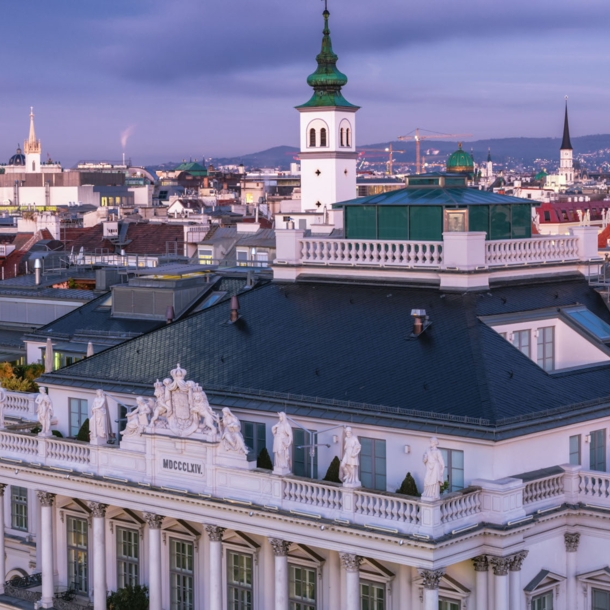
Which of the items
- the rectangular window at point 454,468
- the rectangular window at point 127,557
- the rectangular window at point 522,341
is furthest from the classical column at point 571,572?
the rectangular window at point 127,557

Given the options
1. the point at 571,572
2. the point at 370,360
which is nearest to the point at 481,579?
the point at 571,572

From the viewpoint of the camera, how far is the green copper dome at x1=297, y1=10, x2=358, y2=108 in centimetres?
15100

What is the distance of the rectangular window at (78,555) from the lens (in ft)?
178

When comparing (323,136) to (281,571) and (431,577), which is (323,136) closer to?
(281,571)

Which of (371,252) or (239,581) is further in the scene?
(371,252)

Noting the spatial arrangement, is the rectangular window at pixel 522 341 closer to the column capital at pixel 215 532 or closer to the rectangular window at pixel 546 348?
the rectangular window at pixel 546 348

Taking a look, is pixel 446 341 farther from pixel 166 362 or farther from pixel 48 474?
pixel 48 474

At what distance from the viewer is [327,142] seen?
16062cm

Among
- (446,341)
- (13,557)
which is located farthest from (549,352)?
(13,557)

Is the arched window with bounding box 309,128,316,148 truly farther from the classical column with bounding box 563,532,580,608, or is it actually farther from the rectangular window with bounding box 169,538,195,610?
the classical column with bounding box 563,532,580,608

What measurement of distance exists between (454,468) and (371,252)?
1045cm

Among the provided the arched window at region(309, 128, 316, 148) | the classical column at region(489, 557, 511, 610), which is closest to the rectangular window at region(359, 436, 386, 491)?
the classical column at region(489, 557, 511, 610)

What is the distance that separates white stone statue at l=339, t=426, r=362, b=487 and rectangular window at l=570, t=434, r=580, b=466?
6.86 m

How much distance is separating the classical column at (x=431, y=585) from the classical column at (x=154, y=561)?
10949 mm
